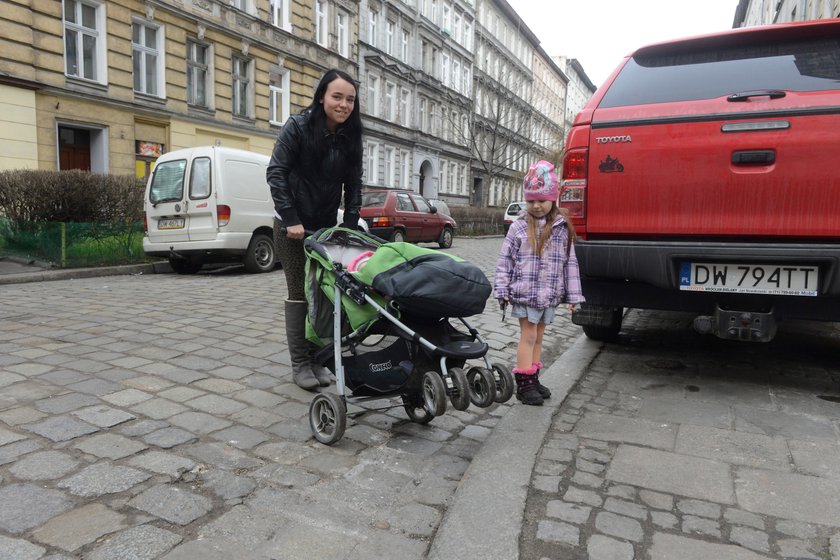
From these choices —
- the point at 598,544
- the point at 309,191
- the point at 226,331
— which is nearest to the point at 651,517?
the point at 598,544

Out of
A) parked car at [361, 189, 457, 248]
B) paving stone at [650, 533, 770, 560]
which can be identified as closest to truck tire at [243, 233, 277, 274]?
parked car at [361, 189, 457, 248]

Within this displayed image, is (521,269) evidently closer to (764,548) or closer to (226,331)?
(764,548)

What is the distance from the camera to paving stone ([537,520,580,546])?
7.21ft

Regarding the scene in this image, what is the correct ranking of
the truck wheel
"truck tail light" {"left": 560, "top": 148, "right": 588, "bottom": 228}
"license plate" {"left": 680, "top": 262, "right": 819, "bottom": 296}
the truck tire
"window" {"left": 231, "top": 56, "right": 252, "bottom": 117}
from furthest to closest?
"window" {"left": 231, "top": 56, "right": 252, "bottom": 117} < the truck tire < the truck wheel < "truck tail light" {"left": 560, "top": 148, "right": 588, "bottom": 228} < "license plate" {"left": 680, "top": 262, "right": 819, "bottom": 296}

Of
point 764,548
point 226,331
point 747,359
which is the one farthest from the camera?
point 226,331

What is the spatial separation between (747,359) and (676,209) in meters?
1.80

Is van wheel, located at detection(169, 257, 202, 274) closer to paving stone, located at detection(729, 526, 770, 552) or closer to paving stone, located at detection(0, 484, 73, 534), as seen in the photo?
paving stone, located at detection(0, 484, 73, 534)

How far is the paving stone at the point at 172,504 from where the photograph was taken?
232cm

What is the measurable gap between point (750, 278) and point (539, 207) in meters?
1.30

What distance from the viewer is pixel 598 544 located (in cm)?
217

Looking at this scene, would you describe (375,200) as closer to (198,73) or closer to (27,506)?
(198,73)

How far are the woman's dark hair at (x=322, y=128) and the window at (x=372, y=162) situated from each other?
98.5ft

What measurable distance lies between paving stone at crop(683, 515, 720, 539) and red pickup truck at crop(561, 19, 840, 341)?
1600mm

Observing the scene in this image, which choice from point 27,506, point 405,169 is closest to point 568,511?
point 27,506
